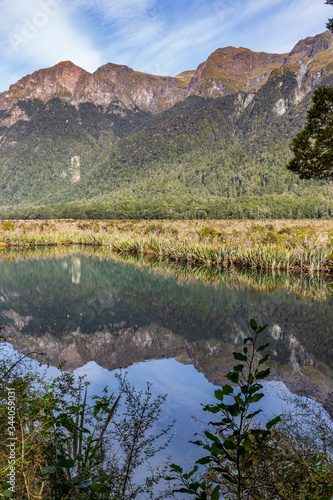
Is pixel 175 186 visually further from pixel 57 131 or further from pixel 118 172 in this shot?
pixel 57 131

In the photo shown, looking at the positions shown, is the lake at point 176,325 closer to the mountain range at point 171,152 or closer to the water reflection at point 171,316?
the water reflection at point 171,316

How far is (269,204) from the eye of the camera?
270ft

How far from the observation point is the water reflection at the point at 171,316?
603 cm

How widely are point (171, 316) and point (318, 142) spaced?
756 centimetres

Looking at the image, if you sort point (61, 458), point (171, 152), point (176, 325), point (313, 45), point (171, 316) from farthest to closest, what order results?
point (313, 45), point (171, 152), point (171, 316), point (176, 325), point (61, 458)

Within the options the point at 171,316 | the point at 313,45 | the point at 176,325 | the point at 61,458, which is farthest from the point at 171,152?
the point at 61,458

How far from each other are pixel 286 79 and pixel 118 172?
2983 inches

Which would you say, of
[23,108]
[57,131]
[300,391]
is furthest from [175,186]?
[23,108]

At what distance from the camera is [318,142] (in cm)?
1151

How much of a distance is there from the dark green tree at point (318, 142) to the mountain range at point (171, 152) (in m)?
61.7

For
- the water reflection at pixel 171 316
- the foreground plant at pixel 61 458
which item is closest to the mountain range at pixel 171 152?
the water reflection at pixel 171 316

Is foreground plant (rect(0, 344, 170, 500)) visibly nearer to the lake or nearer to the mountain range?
the lake

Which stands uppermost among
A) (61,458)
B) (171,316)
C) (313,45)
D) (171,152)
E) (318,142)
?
(313,45)

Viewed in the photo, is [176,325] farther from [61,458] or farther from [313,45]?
[313,45]
